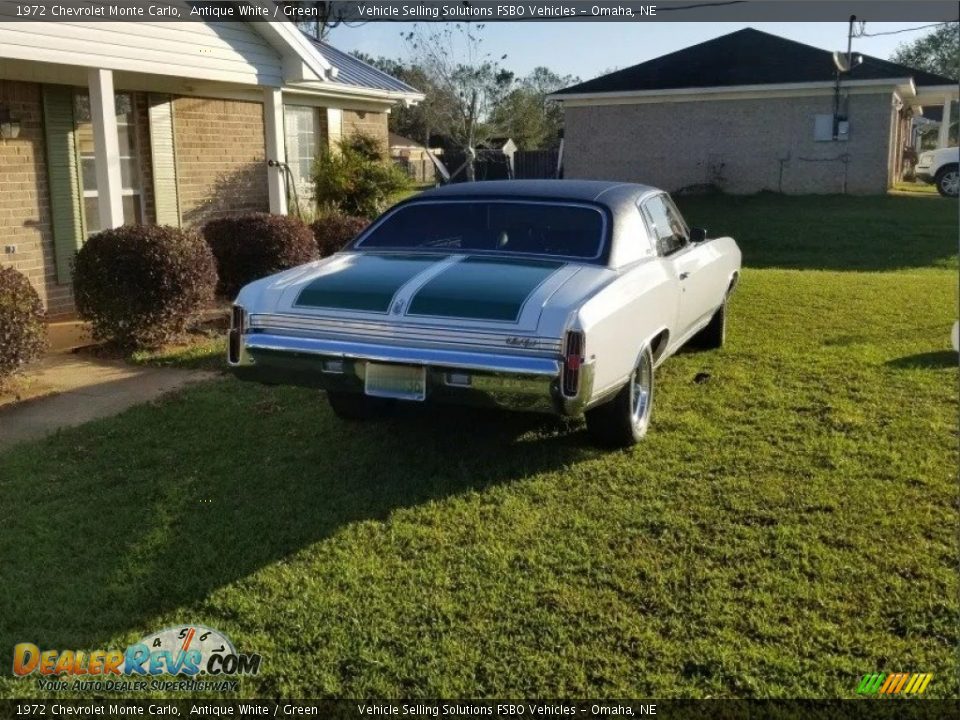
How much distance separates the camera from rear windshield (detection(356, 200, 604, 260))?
5746 mm

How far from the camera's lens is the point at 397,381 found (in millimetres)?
4777

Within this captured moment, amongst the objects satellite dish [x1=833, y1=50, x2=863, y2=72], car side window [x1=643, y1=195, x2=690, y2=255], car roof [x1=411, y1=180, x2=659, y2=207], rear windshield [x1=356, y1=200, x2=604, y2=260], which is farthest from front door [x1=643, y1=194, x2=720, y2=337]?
satellite dish [x1=833, y1=50, x2=863, y2=72]

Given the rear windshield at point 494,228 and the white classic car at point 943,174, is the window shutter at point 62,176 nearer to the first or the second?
the rear windshield at point 494,228

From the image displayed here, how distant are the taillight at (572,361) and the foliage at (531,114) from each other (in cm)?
2848

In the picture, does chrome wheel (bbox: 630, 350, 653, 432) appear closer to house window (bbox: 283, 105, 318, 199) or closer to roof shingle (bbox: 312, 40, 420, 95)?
house window (bbox: 283, 105, 318, 199)

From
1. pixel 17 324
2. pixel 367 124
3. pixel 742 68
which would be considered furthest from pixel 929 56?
pixel 17 324

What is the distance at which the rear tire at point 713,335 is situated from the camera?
807cm

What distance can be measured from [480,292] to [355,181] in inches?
424

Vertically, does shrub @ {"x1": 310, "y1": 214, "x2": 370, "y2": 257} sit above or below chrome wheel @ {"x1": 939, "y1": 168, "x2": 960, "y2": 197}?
below

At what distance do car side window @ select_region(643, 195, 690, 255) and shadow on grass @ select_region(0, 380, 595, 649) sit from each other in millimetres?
1513

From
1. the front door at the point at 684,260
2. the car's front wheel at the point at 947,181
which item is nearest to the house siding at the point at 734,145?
the car's front wheel at the point at 947,181

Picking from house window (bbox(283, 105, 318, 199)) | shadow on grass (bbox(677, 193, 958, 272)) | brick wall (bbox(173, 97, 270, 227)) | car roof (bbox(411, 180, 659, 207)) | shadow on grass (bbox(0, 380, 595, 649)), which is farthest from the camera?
shadow on grass (bbox(677, 193, 958, 272))

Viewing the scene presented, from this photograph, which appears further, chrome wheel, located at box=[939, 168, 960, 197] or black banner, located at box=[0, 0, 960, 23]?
chrome wheel, located at box=[939, 168, 960, 197]

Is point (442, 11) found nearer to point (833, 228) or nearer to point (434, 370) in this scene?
point (833, 228)
